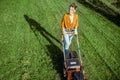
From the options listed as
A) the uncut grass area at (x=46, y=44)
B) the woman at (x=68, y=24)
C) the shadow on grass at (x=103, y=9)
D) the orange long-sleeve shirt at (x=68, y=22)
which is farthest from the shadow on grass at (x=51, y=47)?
the shadow on grass at (x=103, y=9)

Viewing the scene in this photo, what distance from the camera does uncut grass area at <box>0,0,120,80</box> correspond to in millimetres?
10391

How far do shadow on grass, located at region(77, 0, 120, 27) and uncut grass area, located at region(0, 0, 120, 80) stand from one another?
83 centimetres

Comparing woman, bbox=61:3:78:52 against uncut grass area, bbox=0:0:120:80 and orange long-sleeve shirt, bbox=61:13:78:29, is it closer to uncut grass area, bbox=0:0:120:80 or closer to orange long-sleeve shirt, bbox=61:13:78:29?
orange long-sleeve shirt, bbox=61:13:78:29

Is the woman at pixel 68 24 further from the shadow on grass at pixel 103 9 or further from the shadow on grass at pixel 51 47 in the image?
the shadow on grass at pixel 103 9

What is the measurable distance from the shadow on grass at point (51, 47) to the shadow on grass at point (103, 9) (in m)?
6.88

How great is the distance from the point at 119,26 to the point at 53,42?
23.3ft

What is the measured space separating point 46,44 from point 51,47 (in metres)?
0.50

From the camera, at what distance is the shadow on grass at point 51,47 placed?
35.1ft

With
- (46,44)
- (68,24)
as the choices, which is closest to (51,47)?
(46,44)

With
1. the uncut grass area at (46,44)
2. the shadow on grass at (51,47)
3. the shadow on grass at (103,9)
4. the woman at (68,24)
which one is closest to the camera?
the woman at (68,24)

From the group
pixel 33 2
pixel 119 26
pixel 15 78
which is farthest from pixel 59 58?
pixel 33 2

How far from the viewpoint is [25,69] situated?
10.4m

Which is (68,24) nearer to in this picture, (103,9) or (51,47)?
(51,47)

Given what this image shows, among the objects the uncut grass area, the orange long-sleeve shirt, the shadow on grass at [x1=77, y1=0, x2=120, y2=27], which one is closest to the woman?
the orange long-sleeve shirt
